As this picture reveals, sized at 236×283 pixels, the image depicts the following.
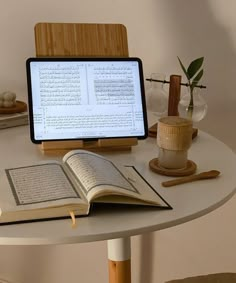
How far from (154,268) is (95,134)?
2.76ft

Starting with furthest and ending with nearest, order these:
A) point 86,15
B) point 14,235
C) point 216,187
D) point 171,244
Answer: point 171,244
point 86,15
point 216,187
point 14,235

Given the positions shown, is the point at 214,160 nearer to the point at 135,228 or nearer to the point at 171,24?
the point at 135,228

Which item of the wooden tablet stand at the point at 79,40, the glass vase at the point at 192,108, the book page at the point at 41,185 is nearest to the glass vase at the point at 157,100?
the glass vase at the point at 192,108

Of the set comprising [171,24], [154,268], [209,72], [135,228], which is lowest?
[154,268]

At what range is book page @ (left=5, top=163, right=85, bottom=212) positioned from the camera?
968mm

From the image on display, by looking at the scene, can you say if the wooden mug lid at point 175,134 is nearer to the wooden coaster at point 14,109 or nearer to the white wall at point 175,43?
the wooden coaster at point 14,109

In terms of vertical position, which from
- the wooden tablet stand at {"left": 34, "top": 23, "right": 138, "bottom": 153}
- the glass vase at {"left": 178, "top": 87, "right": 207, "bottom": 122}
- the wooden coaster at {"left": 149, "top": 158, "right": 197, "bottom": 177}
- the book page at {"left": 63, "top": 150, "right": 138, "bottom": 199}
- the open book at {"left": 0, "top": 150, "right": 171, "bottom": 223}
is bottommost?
the wooden coaster at {"left": 149, "top": 158, "right": 197, "bottom": 177}

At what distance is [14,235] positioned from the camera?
89 cm

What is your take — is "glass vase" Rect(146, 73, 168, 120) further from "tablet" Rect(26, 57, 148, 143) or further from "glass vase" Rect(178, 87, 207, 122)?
"tablet" Rect(26, 57, 148, 143)

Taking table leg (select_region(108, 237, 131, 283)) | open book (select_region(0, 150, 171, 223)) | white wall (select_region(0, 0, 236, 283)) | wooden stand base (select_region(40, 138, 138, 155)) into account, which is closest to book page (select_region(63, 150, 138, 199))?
open book (select_region(0, 150, 171, 223))

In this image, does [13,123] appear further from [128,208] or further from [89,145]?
[128,208]

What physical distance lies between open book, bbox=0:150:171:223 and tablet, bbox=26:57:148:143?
0.46 feet

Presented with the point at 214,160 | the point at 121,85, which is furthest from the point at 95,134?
the point at 214,160

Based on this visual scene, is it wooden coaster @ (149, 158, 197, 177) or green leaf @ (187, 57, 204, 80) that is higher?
green leaf @ (187, 57, 204, 80)
